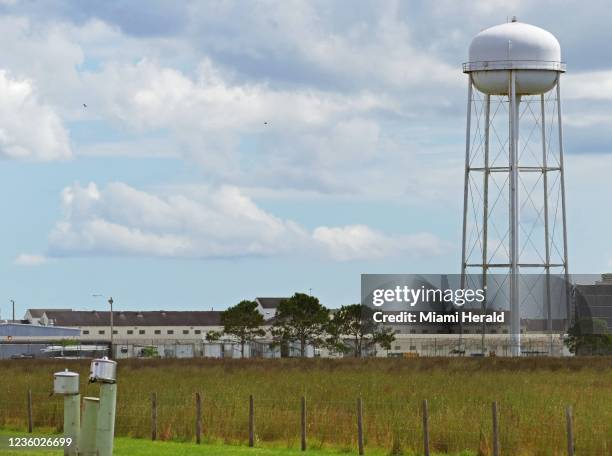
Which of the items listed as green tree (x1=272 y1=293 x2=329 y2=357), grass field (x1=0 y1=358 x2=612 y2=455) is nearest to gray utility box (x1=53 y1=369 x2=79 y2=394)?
grass field (x1=0 y1=358 x2=612 y2=455)

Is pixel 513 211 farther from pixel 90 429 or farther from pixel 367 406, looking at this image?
pixel 90 429

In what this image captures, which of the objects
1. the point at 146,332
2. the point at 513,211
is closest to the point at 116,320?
the point at 146,332

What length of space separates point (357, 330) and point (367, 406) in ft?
258

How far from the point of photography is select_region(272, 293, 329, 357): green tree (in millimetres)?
120562

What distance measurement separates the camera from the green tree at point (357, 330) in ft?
376

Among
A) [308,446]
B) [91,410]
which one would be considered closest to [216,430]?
[308,446]

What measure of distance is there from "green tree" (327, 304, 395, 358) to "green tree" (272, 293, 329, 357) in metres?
1.30

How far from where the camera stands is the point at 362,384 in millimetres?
50812

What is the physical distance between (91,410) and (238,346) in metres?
115

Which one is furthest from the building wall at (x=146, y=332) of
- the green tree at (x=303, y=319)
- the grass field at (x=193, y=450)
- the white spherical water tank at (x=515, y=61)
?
the grass field at (x=193, y=450)

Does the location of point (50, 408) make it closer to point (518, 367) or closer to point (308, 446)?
point (308, 446)

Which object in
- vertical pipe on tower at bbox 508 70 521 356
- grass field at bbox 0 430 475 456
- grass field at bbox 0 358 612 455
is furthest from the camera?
vertical pipe on tower at bbox 508 70 521 356

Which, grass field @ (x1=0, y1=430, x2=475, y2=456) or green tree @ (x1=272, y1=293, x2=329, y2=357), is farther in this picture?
green tree @ (x1=272, y1=293, x2=329, y2=357)

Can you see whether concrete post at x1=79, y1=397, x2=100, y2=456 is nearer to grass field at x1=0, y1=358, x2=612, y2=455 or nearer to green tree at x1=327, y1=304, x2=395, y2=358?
grass field at x1=0, y1=358, x2=612, y2=455
